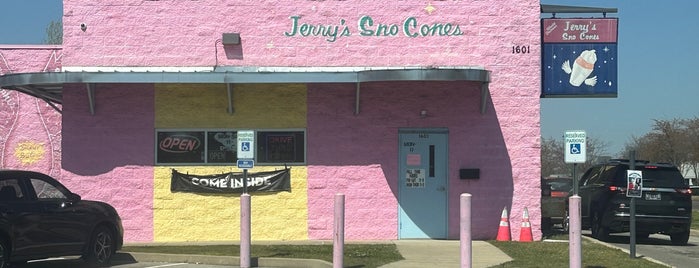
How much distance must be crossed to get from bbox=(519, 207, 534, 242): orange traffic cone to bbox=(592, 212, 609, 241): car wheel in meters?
3.01

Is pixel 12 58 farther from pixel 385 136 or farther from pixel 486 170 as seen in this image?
pixel 486 170

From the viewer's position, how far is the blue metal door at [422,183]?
16.3 metres

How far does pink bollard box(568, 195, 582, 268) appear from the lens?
10539 mm

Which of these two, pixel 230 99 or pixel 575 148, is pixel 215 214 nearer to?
pixel 230 99

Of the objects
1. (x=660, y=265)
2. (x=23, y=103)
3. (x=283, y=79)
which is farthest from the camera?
(x=23, y=103)

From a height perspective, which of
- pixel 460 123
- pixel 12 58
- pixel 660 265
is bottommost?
pixel 660 265

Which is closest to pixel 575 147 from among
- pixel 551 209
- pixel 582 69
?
pixel 582 69

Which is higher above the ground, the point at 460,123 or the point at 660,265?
the point at 460,123

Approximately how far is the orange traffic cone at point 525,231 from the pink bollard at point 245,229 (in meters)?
6.37

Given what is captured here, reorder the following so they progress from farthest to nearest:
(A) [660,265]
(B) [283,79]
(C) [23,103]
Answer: (C) [23,103] → (B) [283,79] → (A) [660,265]

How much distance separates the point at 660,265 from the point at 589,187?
6771 millimetres

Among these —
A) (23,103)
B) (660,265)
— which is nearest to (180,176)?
(23,103)

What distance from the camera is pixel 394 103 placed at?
53.5 feet

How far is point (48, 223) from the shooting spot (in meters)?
11.4
